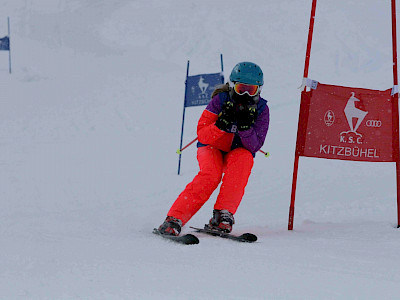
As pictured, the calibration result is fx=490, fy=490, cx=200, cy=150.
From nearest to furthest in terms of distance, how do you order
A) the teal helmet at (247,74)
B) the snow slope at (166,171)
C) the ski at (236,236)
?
1. the snow slope at (166,171)
2. the ski at (236,236)
3. the teal helmet at (247,74)

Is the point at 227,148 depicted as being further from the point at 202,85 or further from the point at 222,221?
the point at 202,85

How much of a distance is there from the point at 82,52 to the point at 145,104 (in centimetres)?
861

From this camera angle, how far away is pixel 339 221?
409 centimetres

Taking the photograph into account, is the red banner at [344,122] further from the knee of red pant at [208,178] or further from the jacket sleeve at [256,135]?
the knee of red pant at [208,178]

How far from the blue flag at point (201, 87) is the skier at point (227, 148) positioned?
11.8 feet

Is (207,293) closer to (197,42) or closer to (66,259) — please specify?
(66,259)

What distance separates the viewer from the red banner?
3633mm

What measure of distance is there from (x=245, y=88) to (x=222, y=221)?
3.17 feet

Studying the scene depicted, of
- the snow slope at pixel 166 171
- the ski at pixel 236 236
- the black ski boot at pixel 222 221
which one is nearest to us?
the snow slope at pixel 166 171

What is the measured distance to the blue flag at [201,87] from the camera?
284 inches

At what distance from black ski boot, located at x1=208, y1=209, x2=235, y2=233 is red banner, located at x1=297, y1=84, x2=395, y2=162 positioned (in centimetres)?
84

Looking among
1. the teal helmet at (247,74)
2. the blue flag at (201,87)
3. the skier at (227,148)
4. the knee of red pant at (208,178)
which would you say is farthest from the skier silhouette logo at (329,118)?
the blue flag at (201,87)

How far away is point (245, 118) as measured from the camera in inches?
131

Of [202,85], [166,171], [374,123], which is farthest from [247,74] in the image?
[202,85]
